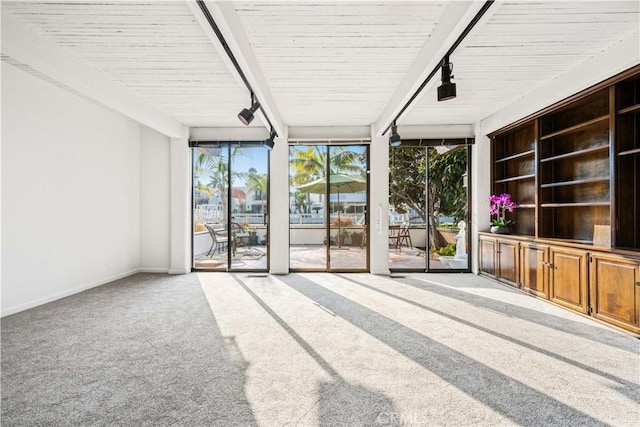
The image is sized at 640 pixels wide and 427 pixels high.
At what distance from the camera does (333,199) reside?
557cm

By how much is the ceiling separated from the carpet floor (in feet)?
7.83

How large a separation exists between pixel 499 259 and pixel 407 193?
1.81 m

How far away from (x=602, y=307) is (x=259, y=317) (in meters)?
3.41

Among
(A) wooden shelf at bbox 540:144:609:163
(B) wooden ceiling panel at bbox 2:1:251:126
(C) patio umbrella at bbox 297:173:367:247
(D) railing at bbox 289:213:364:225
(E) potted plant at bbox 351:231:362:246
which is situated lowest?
(E) potted plant at bbox 351:231:362:246

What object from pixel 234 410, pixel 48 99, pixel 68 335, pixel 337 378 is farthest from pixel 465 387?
pixel 48 99

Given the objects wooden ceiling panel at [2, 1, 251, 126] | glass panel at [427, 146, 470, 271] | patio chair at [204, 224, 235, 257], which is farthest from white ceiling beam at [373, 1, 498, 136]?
patio chair at [204, 224, 235, 257]

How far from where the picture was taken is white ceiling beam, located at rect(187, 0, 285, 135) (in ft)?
6.72

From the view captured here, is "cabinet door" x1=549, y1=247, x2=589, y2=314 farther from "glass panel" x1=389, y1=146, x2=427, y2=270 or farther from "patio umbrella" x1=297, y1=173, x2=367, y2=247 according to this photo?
"patio umbrella" x1=297, y1=173, x2=367, y2=247

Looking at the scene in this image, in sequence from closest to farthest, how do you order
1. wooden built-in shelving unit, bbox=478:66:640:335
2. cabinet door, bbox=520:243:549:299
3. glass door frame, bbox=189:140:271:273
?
wooden built-in shelving unit, bbox=478:66:640:335 < cabinet door, bbox=520:243:549:299 < glass door frame, bbox=189:140:271:273

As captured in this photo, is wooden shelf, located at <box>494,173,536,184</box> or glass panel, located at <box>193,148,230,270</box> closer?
wooden shelf, located at <box>494,173,536,184</box>

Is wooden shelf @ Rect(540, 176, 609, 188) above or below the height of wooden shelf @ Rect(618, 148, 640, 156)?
below

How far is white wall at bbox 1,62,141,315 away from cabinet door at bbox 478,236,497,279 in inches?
232

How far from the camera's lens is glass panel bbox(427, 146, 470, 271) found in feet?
18.2

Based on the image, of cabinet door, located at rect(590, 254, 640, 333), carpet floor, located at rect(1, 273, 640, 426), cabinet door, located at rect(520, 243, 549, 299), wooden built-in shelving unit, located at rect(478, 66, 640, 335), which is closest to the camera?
carpet floor, located at rect(1, 273, 640, 426)
